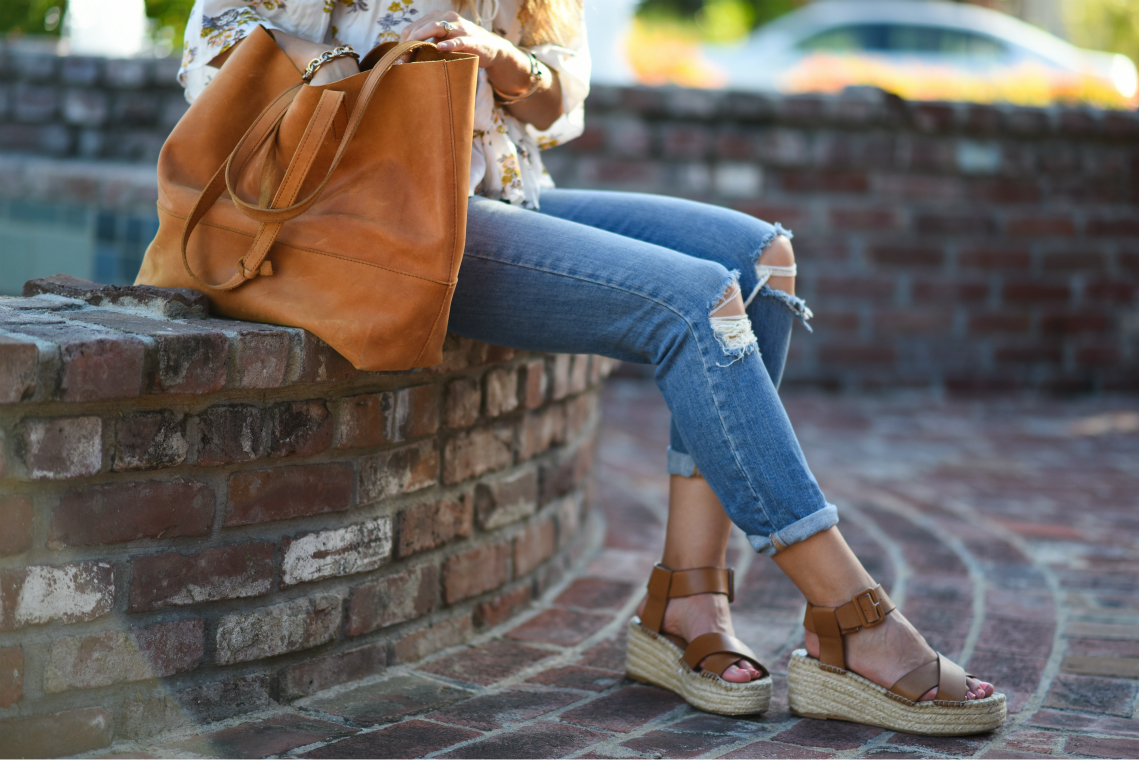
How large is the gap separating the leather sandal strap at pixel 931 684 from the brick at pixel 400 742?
2.13 feet

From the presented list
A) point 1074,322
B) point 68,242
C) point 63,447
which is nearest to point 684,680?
point 63,447

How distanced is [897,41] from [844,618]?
35.7 ft

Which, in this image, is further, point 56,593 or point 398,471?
point 398,471

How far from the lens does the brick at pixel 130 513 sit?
4.85 ft

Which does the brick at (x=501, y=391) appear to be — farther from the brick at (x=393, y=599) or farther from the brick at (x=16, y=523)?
the brick at (x=16, y=523)

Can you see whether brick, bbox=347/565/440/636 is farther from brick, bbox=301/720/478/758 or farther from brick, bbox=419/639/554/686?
brick, bbox=301/720/478/758

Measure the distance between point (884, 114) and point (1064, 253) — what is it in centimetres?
109

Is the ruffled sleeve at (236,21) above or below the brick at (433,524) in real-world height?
above

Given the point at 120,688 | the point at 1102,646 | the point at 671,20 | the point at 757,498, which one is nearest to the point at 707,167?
the point at 1102,646

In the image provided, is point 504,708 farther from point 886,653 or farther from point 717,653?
point 886,653

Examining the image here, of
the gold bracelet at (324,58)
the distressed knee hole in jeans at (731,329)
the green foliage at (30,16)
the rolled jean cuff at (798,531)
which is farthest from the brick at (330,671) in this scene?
the green foliage at (30,16)

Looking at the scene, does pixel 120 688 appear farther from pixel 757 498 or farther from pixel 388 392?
pixel 757 498

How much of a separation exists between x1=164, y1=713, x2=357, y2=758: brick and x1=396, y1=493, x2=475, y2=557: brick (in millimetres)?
336

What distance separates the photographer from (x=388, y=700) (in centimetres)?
179
